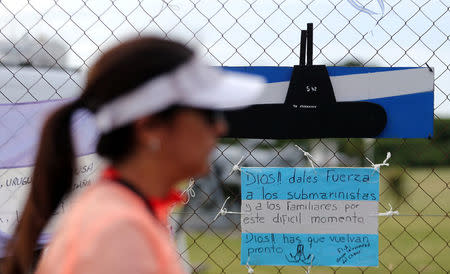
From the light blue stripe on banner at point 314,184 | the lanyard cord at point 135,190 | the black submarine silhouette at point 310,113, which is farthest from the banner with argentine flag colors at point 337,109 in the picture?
the lanyard cord at point 135,190

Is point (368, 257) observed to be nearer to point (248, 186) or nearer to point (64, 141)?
point (248, 186)

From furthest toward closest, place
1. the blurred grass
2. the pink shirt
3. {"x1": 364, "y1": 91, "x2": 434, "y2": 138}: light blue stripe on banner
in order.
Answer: the blurred grass → {"x1": 364, "y1": 91, "x2": 434, "y2": 138}: light blue stripe on banner → the pink shirt

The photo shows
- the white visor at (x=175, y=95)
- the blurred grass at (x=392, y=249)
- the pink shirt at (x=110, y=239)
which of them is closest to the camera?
the pink shirt at (x=110, y=239)

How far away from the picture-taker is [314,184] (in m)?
2.86

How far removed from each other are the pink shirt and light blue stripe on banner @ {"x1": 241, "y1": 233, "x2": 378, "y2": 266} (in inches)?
73.9

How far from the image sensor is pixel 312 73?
280cm

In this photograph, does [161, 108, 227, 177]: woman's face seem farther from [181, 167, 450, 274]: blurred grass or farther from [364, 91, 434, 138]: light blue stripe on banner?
[181, 167, 450, 274]: blurred grass

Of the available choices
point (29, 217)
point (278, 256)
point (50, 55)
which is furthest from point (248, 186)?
point (29, 217)

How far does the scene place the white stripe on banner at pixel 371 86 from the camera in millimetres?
2807

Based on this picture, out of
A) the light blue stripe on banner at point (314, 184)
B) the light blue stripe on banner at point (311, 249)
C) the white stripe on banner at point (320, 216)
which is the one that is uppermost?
the light blue stripe on banner at point (314, 184)

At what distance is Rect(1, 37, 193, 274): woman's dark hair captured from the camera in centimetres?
105

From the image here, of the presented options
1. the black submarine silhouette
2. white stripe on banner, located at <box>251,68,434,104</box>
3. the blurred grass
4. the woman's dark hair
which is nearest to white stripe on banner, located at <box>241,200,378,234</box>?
the blurred grass

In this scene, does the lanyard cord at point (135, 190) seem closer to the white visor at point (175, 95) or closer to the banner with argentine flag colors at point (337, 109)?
the white visor at point (175, 95)

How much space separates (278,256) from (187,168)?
1846 mm
